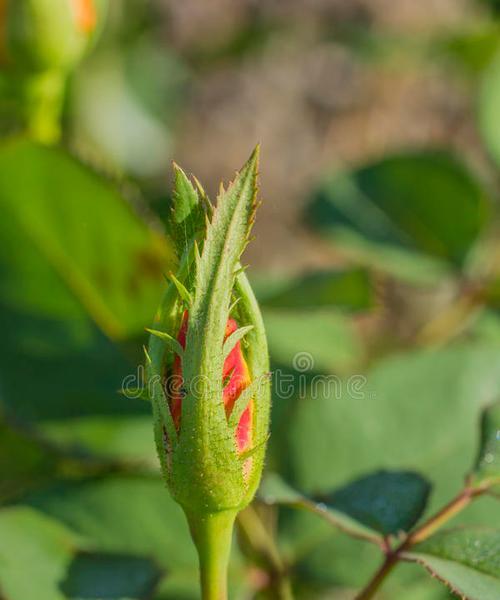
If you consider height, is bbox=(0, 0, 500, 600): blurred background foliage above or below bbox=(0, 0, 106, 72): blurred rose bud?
below

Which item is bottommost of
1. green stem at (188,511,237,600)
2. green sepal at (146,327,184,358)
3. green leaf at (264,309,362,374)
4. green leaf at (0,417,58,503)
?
green leaf at (0,417,58,503)

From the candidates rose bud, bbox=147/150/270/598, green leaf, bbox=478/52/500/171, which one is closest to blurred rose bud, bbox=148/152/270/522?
rose bud, bbox=147/150/270/598

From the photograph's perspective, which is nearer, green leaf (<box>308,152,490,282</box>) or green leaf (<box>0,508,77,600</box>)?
green leaf (<box>0,508,77,600</box>)

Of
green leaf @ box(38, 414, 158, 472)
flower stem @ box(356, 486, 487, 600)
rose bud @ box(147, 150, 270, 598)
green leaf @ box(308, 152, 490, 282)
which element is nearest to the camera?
rose bud @ box(147, 150, 270, 598)

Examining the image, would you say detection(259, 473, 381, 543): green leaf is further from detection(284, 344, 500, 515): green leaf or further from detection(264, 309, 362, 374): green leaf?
detection(264, 309, 362, 374): green leaf

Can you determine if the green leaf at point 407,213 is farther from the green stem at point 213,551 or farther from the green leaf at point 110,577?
the green stem at point 213,551

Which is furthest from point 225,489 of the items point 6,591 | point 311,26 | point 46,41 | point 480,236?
point 311,26

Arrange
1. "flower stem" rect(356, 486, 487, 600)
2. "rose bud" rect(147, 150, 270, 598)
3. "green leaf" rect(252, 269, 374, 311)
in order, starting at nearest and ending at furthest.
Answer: "rose bud" rect(147, 150, 270, 598) < "flower stem" rect(356, 486, 487, 600) < "green leaf" rect(252, 269, 374, 311)

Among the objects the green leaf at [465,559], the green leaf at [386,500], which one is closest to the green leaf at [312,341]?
the green leaf at [386,500]
